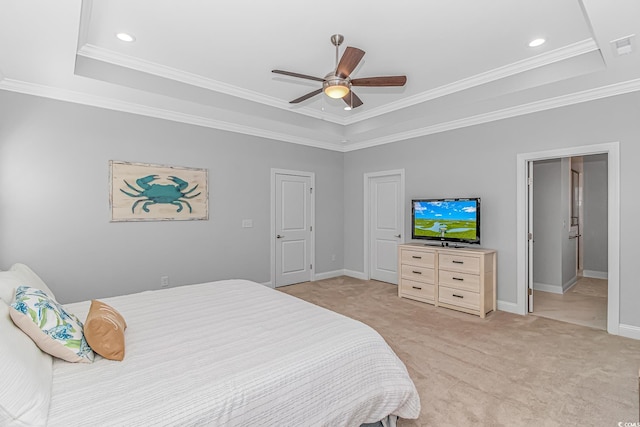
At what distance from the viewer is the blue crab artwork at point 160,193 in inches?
155

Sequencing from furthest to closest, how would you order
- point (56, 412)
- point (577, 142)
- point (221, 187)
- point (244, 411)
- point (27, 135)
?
point (221, 187)
point (577, 142)
point (27, 135)
point (244, 411)
point (56, 412)

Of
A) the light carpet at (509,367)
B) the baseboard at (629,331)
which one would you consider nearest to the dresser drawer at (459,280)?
the light carpet at (509,367)

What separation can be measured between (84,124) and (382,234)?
4.52 metres

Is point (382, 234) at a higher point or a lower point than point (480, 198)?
lower

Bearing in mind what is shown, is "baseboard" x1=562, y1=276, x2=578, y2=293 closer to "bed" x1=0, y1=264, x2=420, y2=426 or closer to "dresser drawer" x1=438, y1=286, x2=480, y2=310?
"dresser drawer" x1=438, y1=286, x2=480, y2=310

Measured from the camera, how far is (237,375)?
1.38m

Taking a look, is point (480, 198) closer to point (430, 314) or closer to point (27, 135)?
point (430, 314)

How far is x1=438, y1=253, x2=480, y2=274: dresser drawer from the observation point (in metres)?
3.92

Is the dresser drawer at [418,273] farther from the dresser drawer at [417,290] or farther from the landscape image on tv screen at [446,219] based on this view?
the landscape image on tv screen at [446,219]

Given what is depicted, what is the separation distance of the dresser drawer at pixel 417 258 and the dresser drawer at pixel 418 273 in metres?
0.06

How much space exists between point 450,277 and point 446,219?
824 mm

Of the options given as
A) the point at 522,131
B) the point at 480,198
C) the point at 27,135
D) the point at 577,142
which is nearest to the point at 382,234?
the point at 480,198

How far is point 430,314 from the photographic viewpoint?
3.96 meters

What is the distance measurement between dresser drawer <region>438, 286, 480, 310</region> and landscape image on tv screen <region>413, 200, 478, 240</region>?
0.73 m
